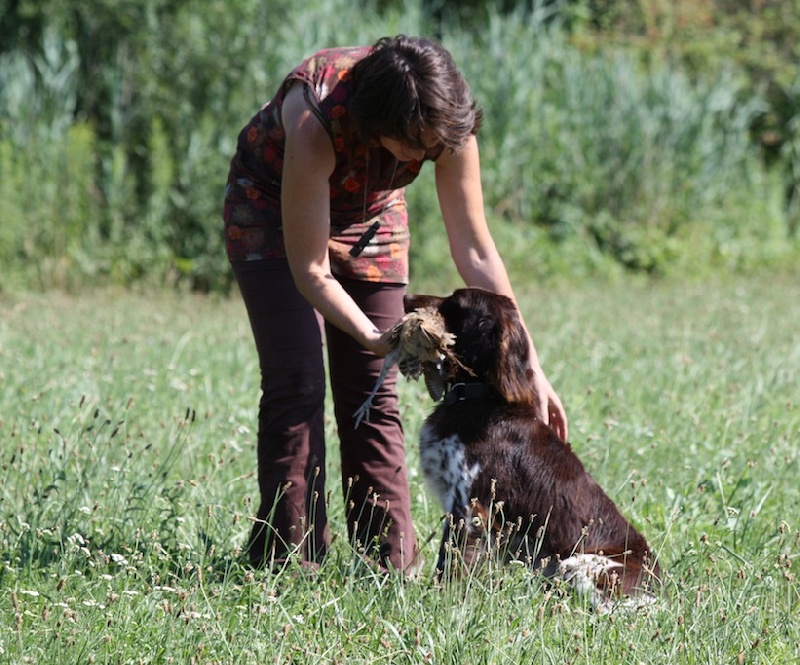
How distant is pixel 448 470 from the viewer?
4.16 m

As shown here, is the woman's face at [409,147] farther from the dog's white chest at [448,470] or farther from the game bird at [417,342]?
the dog's white chest at [448,470]

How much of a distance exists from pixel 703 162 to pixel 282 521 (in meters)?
12.4

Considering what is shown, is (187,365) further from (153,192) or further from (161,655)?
(153,192)

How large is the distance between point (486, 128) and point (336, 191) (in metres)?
10.3

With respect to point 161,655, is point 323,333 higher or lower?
higher

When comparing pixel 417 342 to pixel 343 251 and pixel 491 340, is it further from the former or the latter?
pixel 343 251

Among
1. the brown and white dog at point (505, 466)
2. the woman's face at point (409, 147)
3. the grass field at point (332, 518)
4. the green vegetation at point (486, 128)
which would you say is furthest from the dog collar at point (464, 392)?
the green vegetation at point (486, 128)

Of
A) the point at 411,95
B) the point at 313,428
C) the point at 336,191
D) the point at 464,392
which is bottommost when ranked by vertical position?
the point at 313,428

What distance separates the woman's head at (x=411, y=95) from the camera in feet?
12.2

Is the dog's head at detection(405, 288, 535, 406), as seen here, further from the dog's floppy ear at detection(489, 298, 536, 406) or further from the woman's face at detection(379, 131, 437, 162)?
the woman's face at detection(379, 131, 437, 162)

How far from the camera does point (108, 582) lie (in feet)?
12.2

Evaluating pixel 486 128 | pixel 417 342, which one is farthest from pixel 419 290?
pixel 417 342

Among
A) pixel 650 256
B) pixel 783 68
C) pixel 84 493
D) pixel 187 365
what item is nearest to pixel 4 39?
pixel 187 365

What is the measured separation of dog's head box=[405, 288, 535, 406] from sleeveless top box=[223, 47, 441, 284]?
1.07 feet
